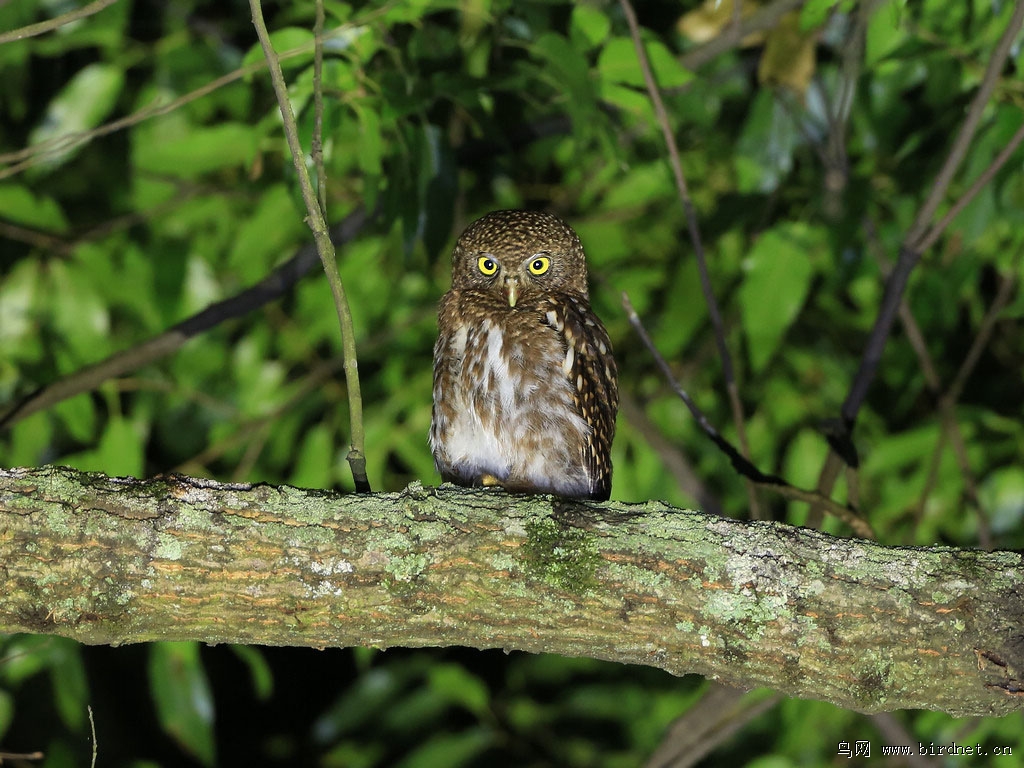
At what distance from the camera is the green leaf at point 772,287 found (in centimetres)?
335

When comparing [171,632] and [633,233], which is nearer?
[171,632]

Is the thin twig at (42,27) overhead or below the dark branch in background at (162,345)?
overhead

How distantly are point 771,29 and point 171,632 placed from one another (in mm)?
3153

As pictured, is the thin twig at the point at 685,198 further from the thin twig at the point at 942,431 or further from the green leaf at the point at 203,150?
the green leaf at the point at 203,150

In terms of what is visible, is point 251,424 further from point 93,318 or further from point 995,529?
point 995,529

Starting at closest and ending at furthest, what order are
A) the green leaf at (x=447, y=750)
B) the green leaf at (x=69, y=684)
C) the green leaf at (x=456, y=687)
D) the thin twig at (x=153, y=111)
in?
the thin twig at (x=153, y=111), the green leaf at (x=69, y=684), the green leaf at (x=447, y=750), the green leaf at (x=456, y=687)

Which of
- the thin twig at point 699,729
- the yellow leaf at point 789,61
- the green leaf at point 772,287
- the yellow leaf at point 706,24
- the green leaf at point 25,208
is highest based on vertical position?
the yellow leaf at point 706,24

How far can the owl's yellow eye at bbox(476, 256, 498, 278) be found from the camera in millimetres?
3582

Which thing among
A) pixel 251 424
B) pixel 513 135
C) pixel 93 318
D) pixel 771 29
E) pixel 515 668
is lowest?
pixel 515 668

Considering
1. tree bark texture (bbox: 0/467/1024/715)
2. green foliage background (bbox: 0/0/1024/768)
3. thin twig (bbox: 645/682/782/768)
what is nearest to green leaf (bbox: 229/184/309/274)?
green foliage background (bbox: 0/0/1024/768)

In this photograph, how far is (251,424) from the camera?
4359 mm

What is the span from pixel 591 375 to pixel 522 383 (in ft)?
0.77

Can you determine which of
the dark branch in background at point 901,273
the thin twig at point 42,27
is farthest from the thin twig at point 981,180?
the thin twig at point 42,27

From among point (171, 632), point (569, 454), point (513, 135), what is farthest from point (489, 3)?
point (171, 632)
